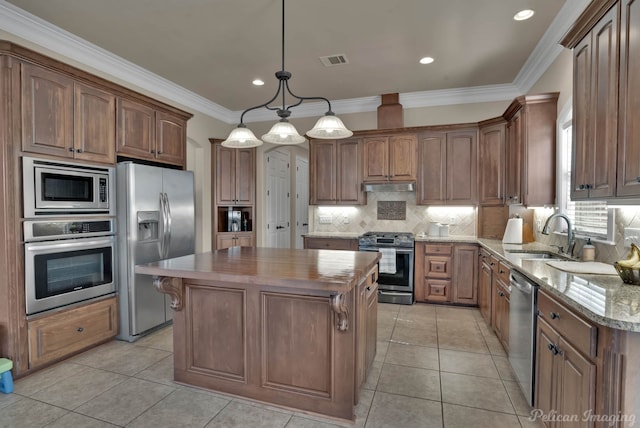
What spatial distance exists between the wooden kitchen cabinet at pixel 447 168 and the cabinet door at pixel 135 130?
3.51m

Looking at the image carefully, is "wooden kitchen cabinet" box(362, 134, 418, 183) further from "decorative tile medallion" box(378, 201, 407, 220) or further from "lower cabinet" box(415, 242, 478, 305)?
"lower cabinet" box(415, 242, 478, 305)

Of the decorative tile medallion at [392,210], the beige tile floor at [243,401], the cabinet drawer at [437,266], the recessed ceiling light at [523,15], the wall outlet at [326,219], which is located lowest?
the beige tile floor at [243,401]

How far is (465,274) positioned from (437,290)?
0.43 m

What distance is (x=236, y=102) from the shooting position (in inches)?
209

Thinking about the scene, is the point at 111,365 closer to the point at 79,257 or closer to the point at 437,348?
the point at 79,257

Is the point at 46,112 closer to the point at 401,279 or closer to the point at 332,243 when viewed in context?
the point at 332,243

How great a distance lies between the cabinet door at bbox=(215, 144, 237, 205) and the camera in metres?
5.42

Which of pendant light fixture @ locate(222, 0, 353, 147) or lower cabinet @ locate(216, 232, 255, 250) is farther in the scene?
lower cabinet @ locate(216, 232, 255, 250)

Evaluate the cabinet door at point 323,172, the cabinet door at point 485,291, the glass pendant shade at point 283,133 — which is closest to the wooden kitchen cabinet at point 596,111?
the cabinet door at point 485,291

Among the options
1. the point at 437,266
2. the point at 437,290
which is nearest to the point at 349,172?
the point at 437,266

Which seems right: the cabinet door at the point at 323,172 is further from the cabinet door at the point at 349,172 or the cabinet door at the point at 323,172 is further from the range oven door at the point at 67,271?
the range oven door at the point at 67,271

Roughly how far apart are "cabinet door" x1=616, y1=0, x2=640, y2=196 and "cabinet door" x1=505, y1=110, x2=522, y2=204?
6.27ft

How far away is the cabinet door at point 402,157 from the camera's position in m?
4.79

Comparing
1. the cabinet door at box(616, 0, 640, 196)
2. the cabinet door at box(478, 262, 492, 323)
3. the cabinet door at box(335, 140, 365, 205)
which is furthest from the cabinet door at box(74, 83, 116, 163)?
the cabinet door at box(478, 262, 492, 323)
